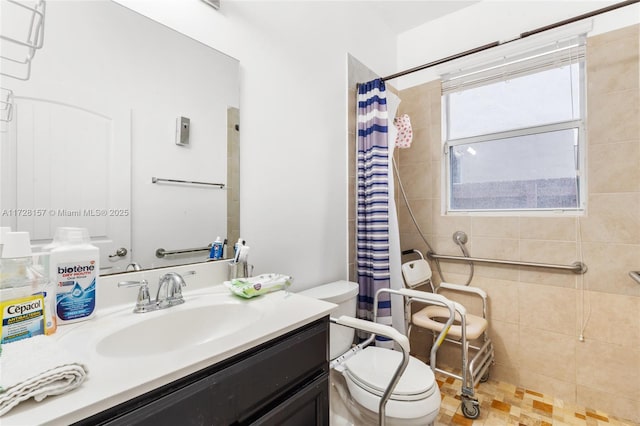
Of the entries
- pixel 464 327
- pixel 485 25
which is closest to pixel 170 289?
pixel 464 327

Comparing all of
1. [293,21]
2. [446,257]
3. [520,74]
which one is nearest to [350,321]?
[446,257]

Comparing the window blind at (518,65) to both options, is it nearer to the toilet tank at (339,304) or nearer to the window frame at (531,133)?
the window frame at (531,133)

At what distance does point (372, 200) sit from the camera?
1.77 meters

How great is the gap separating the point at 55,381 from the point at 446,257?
2.10 m

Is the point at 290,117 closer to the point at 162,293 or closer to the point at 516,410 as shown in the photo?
the point at 162,293

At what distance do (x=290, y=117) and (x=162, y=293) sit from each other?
0.97 m

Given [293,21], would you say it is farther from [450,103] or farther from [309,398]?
[309,398]

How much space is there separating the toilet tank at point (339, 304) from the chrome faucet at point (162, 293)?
616 millimetres

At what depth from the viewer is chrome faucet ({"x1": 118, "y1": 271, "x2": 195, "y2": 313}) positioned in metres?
0.89

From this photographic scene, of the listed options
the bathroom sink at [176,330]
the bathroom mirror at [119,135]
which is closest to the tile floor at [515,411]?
the bathroom sink at [176,330]

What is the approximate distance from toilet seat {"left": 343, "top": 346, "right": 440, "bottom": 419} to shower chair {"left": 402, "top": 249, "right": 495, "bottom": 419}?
42 cm

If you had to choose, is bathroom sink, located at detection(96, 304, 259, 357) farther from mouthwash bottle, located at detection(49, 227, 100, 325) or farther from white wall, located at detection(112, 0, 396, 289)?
white wall, located at detection(112, 0, 396, 289)

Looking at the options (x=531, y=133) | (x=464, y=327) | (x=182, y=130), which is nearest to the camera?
(x=182, y=130)

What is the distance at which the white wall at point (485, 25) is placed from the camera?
65.6 inches
